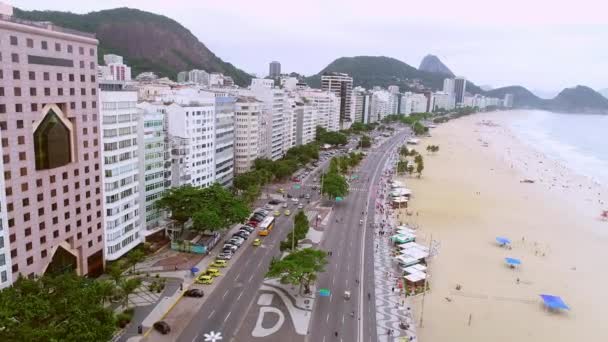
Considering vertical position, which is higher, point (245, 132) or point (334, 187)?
point (245, 132)

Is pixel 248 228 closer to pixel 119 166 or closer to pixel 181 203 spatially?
pixel 181 203

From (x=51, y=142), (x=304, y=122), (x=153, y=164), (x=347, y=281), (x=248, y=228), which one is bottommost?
A: (x=347, y=281)

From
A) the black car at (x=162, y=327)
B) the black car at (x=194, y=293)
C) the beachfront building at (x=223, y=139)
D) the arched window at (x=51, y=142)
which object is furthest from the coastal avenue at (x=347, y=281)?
the arched window at (x=51, y=142)

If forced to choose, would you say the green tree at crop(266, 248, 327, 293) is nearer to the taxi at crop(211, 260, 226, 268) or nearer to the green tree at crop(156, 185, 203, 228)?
the taxi at crop(211, 260, 226, 268)

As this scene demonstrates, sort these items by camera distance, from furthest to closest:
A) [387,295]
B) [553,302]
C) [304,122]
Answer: [304,122] < [387,295] < [553,302]

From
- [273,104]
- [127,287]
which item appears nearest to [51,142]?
[127,287]

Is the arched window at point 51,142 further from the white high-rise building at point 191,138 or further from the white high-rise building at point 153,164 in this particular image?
the white high-rise building at point 191,138

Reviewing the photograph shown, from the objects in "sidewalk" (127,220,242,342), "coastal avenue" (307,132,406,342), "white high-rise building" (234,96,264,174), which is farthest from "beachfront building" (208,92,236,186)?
"sidewalk" (127,220,242,342)

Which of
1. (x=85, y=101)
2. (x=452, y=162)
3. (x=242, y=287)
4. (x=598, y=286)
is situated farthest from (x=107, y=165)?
(x=452, y=162)

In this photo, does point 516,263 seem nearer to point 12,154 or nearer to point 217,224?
point 217,224
